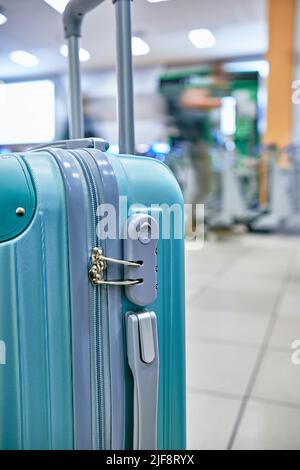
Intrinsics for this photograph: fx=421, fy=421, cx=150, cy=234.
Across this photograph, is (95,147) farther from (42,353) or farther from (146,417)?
(146,417)

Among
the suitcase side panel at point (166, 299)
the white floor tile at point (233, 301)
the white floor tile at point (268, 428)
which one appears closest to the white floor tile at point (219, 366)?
the white floor tile at point (268, 428)

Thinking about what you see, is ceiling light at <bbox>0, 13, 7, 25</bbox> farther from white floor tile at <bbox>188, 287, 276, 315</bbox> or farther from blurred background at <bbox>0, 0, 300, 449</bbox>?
white floor tile at <bbox>188, 287, 276, 315</bbox>

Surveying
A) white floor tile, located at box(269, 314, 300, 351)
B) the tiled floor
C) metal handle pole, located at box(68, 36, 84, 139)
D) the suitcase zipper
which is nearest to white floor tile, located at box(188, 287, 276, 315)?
the tiled floor

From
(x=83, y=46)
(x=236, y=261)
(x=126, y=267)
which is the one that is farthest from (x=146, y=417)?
(x=236, y=261)

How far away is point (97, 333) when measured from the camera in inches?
23.2

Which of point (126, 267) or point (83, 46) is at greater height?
point (83, 46)

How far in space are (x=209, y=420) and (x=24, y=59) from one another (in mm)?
994

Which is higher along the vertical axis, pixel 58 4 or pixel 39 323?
pixel 58 4

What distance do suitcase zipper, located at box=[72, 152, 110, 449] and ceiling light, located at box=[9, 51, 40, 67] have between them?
1.76 feet

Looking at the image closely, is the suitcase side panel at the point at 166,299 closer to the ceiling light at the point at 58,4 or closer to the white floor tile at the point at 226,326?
the ceiling light at the point at 58,4

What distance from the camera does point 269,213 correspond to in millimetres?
5414

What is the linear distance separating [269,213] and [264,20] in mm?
2723

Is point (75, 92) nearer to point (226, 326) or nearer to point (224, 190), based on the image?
point (226, 326)

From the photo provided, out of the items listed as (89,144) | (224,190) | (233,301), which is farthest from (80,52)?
(224,190)
